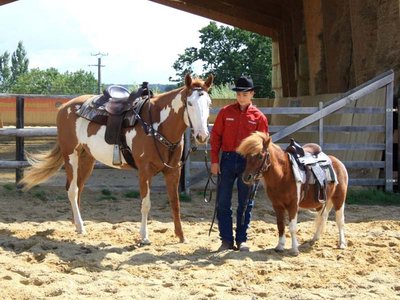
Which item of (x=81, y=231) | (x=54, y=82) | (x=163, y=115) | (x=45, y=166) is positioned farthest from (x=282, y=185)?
(x=54, y=82)

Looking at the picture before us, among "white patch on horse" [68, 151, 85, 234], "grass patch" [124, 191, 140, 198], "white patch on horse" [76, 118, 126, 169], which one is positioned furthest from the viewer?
"grass patch" [124, 191, 140, 198]

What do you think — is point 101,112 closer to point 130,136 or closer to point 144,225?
point 130,136

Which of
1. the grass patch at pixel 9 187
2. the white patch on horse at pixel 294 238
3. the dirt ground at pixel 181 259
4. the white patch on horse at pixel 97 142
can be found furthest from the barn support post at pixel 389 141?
the grass patch at pixel 9 187

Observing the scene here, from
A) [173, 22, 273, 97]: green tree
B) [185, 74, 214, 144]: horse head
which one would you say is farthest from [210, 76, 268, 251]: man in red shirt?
[173, 22, 273, 97]: green tree

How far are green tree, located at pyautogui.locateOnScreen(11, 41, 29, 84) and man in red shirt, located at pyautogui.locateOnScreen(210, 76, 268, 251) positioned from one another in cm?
9599

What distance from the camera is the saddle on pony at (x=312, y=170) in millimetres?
6664

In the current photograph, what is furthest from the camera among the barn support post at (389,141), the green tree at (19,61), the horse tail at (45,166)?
the green tree at (19,61)

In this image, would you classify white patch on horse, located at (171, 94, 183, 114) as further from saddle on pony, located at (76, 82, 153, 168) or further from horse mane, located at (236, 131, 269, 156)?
horse mane, located at (236, 131, 269, 156)

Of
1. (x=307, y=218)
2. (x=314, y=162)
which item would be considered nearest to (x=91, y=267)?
(x=314, y=162)

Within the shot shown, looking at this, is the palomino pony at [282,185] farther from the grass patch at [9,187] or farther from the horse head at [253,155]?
the grass patch at [9,187]

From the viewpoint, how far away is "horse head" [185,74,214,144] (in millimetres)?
6500

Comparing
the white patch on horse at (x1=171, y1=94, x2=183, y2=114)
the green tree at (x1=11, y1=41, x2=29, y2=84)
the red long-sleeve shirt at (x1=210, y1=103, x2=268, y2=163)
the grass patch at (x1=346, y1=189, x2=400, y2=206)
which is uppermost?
the green tree at (x1=11, y1=41, x2=29, y2=84)

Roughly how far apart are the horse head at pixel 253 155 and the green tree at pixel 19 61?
96669mm

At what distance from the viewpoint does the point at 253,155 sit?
240 inches
